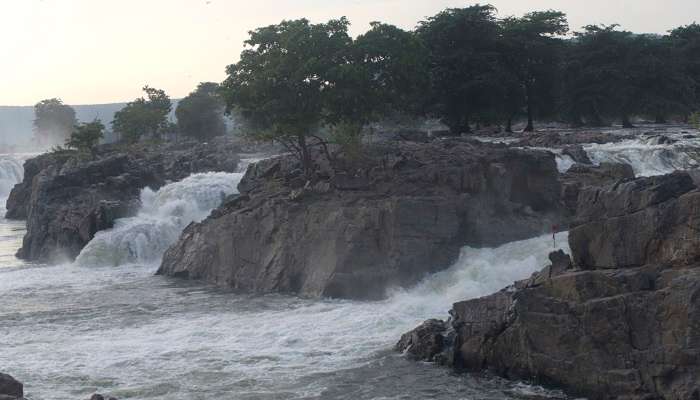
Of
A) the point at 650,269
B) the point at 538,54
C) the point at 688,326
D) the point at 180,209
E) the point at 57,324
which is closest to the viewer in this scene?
the point at 688,326

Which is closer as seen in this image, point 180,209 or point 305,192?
point 305,192

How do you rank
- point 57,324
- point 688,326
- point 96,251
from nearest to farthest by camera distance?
point 688,326 → point 57,324 → point 96,251

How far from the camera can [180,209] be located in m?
45.9

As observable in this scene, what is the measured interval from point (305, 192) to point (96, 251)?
12.5 metres

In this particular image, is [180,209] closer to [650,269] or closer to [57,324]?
[57,324]

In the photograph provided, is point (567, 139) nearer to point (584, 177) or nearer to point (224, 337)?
point (584, 177)

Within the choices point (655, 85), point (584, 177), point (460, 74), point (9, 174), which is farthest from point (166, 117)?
point (584, 177)

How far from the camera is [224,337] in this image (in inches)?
1004

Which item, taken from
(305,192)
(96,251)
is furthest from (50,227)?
(305,192)

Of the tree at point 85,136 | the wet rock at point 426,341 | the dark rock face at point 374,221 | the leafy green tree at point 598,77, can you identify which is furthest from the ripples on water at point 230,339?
the leafy green tree at point 598,77

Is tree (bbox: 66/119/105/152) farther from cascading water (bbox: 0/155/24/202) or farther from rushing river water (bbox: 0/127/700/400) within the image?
cascading water (bbox: 0/155/24/202)

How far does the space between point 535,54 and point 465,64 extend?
698cm

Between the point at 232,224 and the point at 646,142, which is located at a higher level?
the point at 646,142

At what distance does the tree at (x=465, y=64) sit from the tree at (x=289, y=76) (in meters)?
17.9
